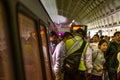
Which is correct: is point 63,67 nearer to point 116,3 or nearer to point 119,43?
point 119,43

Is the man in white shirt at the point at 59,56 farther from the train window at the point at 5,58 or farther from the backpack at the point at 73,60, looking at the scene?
the train window at the point at 5,58

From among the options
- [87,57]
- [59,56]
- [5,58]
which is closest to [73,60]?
[87,57]

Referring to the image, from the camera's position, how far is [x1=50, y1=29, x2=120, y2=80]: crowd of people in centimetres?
500

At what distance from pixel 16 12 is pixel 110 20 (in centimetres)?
2007

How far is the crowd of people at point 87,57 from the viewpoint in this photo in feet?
16.4

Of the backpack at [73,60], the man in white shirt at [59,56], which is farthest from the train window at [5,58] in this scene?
the man in white shirt at [59,56]

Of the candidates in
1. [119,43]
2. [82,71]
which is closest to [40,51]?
[82,71]

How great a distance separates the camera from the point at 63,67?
5242 millimetres

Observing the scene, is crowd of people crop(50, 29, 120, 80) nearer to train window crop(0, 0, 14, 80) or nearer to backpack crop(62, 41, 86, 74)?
backpack crop(62, 41, 86, 74)

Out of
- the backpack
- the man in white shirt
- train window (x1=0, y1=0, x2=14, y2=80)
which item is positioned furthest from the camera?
the man in white shirt

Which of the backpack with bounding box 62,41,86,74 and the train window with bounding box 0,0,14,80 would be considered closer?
the train window with bounding box 0,0,14,80

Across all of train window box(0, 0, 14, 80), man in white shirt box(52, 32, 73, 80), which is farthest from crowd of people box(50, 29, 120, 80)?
train window box(0, 0, 14, 80)

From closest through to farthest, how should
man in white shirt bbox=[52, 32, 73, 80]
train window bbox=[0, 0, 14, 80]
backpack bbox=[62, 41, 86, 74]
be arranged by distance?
train window bbox=[0, 0, 14, 80] → backpack bbox=[62, 41, 86, 74] → man in white shirt bbox=[52, 32, 73, 80]

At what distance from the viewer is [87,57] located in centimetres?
495
